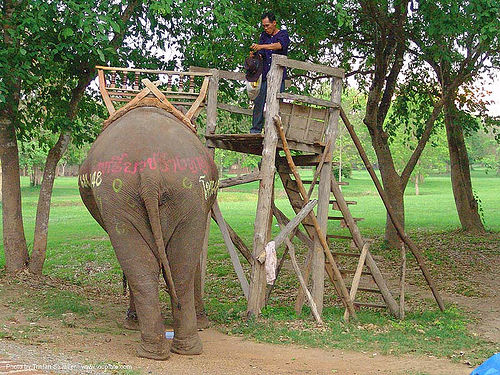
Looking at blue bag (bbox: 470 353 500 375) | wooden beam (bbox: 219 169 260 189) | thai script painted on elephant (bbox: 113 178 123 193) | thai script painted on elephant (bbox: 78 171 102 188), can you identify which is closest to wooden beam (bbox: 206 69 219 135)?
wooden beam (bbox: 219 169 260 189)

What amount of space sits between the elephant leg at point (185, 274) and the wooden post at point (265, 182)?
2148mm

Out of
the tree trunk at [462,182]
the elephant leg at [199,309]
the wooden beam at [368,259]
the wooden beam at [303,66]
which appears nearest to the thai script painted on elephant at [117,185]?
the elephant leg at [199,309]

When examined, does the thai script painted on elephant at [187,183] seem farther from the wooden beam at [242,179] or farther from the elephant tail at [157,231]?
the wooden beam at [242,179]

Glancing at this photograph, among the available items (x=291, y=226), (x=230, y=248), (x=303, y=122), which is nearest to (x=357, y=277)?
(x=291, y=226)

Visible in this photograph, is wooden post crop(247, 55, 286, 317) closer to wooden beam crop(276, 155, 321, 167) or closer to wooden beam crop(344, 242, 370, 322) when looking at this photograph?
wooden beam crop(276, 155, 321, 167)

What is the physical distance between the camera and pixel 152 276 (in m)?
7.79

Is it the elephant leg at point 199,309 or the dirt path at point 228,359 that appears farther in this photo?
the elephant leg at point 199,309

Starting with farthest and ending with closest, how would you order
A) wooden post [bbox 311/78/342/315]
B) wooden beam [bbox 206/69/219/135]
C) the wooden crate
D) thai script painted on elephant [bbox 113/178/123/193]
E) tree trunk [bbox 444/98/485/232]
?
tree trunk [bbox 444/98/485/232] → wooden beam [bbox 206/69/219/135] → wooden post [bbox 311/78/342/315] → the wooden crate → thai script painted on elephant [bbox 113/178/123/193]

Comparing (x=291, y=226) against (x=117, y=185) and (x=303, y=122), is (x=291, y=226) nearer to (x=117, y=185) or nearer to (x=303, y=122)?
(x=303, y=122)

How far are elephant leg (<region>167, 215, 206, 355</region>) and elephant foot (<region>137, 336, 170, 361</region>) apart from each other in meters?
0.48

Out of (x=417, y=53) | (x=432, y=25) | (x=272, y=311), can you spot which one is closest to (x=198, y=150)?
(x=272, y=311)

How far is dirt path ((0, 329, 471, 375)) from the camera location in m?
7.23

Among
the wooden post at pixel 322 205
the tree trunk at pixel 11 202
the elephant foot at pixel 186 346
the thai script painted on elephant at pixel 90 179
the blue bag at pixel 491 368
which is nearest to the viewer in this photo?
the blue bag at pixel 491 368

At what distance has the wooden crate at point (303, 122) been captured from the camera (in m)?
10.8
